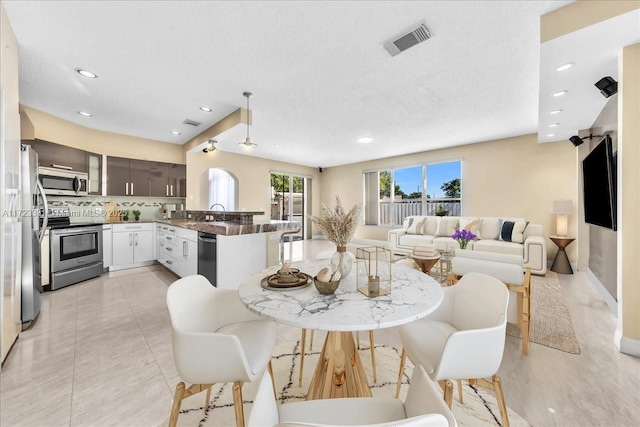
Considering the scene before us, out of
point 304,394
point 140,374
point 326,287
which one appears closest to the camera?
point 326,287

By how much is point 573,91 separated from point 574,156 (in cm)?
274

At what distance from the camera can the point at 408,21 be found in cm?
200

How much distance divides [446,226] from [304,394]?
5.14 metres

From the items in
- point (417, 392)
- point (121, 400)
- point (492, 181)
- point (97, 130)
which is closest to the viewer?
point (417, 392)

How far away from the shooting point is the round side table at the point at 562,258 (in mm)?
4395

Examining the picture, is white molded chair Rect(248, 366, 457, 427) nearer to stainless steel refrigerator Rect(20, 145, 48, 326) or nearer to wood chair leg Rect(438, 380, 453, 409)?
wood chair leg Rect(438, 380, 453, 409)

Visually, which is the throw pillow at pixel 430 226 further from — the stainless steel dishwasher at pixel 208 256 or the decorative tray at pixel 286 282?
the decorative tray at pixel 286 282

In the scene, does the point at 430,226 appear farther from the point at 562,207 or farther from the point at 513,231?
the point at 562,207

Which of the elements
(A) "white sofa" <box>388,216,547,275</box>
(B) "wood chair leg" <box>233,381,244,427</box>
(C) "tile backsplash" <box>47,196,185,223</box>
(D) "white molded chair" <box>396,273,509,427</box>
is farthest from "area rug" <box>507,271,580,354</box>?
(C) "tile backsplash" <box>47,196,185,223</box>

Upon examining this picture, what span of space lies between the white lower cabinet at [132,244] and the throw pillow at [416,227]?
557 cm

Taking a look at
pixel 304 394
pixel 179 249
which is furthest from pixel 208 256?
pixel 304 394

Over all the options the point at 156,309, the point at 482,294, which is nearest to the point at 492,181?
the point at 482,294

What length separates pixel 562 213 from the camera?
455cm

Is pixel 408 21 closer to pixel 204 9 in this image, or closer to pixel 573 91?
pixel 204 9
